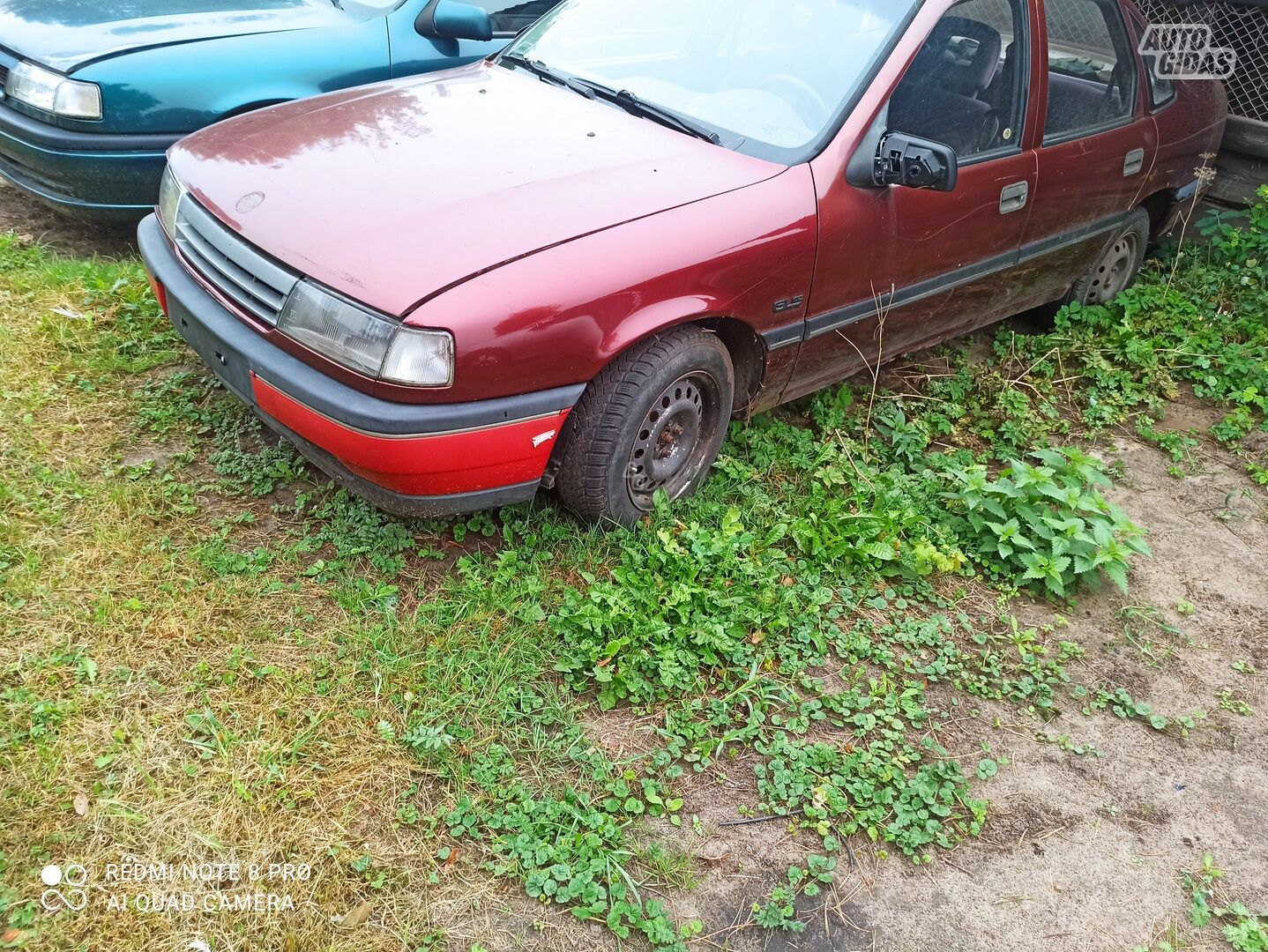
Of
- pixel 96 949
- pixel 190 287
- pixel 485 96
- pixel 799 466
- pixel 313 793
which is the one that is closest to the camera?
pixel 96 949

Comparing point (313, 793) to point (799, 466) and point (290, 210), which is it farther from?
point (799, 466)

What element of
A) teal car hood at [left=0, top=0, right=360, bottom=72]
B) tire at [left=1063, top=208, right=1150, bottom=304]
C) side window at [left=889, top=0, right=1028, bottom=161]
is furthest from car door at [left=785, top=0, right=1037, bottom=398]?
teal car hood at [left=0, top=0, right=360, bottom=72]

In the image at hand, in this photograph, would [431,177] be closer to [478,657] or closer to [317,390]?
[317,390]

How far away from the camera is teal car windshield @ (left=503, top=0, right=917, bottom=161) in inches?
124

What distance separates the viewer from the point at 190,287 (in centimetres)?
296

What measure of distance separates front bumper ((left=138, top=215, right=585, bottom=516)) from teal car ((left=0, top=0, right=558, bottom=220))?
149cm

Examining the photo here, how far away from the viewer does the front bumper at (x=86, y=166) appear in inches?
151

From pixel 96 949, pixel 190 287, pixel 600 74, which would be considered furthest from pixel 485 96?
pixel 96 949

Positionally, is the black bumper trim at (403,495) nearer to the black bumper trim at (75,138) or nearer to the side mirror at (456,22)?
the black bumper trim at (75,138)

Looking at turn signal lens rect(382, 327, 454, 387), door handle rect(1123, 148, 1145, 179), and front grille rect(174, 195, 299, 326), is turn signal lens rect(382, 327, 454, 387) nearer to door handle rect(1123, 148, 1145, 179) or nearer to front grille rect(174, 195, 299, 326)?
front grille rect(174, 195, 299, 326)

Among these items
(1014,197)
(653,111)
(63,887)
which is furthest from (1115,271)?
(63,887)

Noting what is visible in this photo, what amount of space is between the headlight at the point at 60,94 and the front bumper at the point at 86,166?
2.9 inches

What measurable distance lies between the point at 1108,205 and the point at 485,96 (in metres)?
2.85

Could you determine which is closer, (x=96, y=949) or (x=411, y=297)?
(x=96, y=949)
